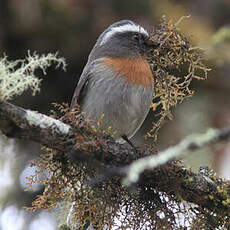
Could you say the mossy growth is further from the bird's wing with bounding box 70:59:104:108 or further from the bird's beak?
the bird's beak

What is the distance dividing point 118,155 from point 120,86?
4.13 ft

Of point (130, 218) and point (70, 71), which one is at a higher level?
point (70, 71)

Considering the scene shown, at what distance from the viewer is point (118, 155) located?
357 centimetres

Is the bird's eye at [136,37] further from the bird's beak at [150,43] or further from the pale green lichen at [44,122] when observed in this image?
the pale green lichen at [44,122]

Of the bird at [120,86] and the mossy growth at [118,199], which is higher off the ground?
the bird at [120,86]

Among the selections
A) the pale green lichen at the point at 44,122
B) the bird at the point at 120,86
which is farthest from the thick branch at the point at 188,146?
the bird at the point at 120,86

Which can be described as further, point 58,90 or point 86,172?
point 58,90

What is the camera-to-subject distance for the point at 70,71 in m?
6.84

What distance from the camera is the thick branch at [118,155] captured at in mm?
3104

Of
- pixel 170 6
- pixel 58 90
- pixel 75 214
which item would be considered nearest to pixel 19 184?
pixel 58 90

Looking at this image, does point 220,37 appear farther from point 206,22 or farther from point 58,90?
point 206,22

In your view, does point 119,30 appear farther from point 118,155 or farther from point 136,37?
point 118,155

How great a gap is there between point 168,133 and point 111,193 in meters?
3.27

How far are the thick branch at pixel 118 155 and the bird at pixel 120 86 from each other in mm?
918
